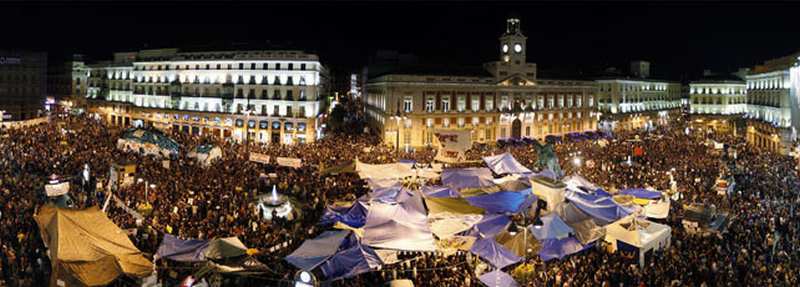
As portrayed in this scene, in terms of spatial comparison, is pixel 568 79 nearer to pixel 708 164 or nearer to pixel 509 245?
pixel 708 164

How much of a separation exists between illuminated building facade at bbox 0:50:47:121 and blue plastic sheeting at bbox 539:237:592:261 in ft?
246

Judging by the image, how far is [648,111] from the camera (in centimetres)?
9181

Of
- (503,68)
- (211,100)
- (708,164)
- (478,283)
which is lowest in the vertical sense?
(478,283)

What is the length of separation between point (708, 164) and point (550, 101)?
31.5 metres

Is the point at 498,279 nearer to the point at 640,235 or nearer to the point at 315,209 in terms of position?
the point at 640,235

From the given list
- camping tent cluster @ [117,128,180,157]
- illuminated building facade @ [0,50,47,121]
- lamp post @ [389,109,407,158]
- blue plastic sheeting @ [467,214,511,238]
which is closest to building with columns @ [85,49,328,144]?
lamp post @ [389,109,407,158]

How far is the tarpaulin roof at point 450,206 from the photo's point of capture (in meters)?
21.1

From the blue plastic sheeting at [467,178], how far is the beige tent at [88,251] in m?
14.3

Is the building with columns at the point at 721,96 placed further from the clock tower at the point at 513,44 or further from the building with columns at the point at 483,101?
the clock tower at the point at 513,44

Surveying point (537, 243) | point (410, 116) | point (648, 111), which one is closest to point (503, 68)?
point (410, 116)

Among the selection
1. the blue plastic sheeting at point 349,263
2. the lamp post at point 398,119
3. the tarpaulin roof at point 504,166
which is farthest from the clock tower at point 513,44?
the blue plastic sheeting at point 349,263

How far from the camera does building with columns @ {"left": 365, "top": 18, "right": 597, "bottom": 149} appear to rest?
5719 cm

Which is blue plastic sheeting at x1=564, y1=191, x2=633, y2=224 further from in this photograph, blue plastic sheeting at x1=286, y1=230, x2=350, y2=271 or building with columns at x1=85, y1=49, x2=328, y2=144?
building with columns at x1=85, y1=49, x2=328, y2=144

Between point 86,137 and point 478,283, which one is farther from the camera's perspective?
point 86,137
